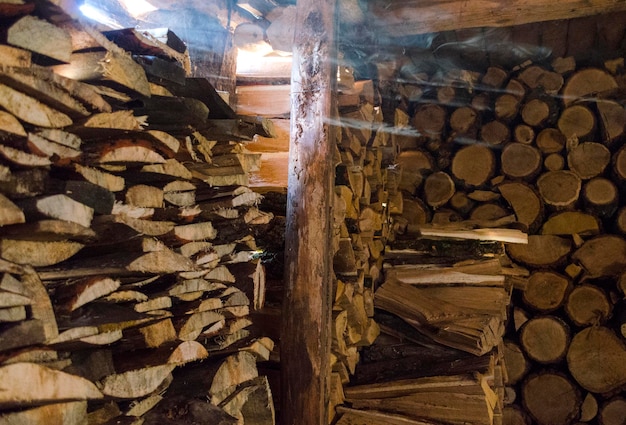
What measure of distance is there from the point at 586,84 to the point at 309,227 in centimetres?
348

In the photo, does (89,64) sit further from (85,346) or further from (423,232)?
(423,232)

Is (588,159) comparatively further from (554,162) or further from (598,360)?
(598,360)

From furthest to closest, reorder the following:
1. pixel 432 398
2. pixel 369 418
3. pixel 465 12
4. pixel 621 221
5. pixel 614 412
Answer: pixel 621 221 → pixel 614 412 → pixel 465 12 → pixel 432 398 → pixel 369 418

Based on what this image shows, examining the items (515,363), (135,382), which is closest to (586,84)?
(515,363)

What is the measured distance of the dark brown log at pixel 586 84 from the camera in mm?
4586

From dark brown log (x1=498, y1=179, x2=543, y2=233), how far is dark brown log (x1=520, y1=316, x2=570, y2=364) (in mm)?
823

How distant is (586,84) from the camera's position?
465cm

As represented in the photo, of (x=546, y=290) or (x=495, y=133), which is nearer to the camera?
(x=546, y=290)

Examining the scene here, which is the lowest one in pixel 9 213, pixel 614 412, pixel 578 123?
pixel 614 412

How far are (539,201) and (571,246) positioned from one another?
0.48m

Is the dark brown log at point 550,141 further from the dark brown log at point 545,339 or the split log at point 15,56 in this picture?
the split log at point 15,56

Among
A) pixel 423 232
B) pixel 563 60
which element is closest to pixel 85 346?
pixel 423 232

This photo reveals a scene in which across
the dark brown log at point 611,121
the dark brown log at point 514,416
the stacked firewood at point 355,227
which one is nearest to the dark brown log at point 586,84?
the dark brown log at point 611,121

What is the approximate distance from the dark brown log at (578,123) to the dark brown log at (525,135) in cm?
24
